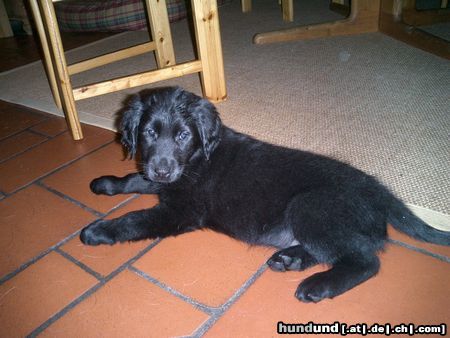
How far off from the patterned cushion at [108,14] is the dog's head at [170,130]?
3399mm

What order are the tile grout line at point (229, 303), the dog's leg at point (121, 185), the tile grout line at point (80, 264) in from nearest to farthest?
the tile grout line at point (229, 303)
the tile grout line at point (80, 264)
the dog's leg at point (121, 185)

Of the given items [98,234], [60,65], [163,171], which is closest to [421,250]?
[163,171]

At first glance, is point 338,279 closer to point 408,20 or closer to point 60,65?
point 60,65

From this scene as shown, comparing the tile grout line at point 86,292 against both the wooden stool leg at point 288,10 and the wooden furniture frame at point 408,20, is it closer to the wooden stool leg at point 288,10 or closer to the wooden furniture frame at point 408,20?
the wooden furniture frame at point 408,20

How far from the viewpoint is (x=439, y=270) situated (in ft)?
4.88

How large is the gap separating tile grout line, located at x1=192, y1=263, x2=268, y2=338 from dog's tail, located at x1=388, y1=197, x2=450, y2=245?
1.83 ft

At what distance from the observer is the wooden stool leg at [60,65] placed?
221 cm

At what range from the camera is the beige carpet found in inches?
81.1

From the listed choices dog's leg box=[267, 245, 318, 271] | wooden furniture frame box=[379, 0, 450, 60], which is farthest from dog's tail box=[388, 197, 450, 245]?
wooden furniture frame box=[379, 0, 450, 60]

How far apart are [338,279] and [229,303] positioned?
1.35 ft

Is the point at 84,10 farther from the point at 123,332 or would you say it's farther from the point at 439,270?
the point at 439,270

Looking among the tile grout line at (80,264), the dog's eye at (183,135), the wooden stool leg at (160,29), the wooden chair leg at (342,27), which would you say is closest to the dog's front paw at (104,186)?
the tile grout line at (80,264)

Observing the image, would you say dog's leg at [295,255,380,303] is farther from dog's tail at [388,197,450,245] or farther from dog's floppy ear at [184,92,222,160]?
dog's floppy ear at [184,92,222,160]

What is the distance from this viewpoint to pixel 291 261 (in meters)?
1.54
